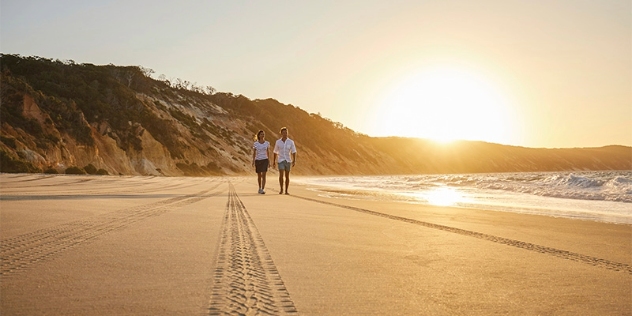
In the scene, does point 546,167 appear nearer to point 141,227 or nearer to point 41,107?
point 41,107

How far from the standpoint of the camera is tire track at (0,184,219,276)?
3236 millimetres

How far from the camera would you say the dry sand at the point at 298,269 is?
2.37 m

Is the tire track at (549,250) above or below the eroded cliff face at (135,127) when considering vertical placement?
below

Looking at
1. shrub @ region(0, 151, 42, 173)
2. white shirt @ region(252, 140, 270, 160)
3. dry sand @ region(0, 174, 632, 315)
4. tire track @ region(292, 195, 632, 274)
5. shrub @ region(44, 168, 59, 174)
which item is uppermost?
white shirt @ region(252, 140, 270, 160)

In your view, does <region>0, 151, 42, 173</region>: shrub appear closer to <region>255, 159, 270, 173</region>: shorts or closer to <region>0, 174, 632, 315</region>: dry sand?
<region>255, 159, 270, 173</region>: shorts

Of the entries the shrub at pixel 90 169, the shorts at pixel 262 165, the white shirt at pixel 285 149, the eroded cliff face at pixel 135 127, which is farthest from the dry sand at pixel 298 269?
the shrub at pixel 90 169

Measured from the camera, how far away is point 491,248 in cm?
434

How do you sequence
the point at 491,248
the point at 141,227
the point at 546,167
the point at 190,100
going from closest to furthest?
the point at 491,248, the point at 141,227, the point at 190,100, the point at 546,167

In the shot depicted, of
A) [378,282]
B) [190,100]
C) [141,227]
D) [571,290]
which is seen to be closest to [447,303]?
[378,282]

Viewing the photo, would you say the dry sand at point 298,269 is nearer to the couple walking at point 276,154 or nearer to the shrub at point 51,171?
the couple walking at point 276,154

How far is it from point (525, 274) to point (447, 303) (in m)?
1.06

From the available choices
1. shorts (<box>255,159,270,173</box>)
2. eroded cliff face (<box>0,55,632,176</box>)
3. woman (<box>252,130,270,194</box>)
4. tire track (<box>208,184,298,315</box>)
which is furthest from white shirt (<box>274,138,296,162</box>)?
eroded cliff face (<box>0,55,632,176</box>)

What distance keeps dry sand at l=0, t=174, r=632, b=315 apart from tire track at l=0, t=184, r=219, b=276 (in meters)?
0.02

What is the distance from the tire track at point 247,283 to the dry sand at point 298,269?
0.4 inches
